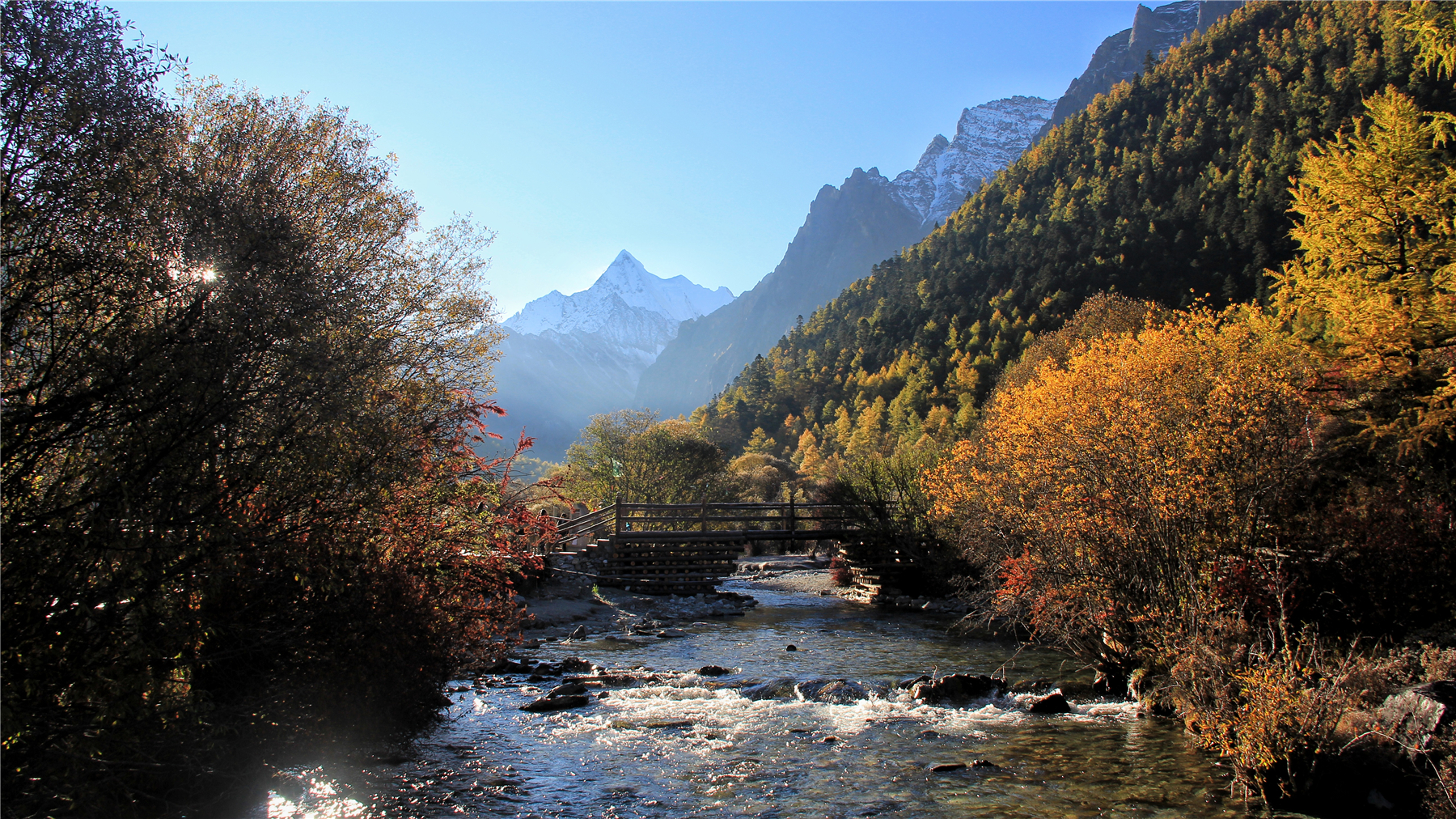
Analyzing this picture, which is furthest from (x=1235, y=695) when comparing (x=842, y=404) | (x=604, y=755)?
(x=842, y=404)

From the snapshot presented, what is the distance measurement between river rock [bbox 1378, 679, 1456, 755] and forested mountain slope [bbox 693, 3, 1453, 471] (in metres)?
50.6

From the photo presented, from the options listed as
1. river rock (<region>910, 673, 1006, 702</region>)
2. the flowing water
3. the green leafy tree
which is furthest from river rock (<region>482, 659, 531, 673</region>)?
the green leafy tree

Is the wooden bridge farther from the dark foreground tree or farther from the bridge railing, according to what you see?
the dark foreground tree

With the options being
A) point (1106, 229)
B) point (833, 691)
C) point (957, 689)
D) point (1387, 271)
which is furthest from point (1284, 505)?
point (1106, 229)

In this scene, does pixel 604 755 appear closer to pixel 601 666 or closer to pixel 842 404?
pixel 601 666

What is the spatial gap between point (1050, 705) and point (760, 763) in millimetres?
5418

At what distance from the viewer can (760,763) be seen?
9641 millimetres

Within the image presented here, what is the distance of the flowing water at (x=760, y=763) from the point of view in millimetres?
8086

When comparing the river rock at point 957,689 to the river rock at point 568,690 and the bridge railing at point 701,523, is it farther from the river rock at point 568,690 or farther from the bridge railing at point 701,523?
the bridge railing at point 701,523

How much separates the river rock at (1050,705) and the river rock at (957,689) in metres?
0.94

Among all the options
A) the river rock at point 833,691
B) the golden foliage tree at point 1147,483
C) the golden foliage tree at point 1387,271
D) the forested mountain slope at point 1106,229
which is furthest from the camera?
the forested mountain slope at point 1106,229

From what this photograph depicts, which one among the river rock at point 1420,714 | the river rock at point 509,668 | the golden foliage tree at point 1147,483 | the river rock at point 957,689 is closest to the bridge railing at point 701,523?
the river rock at point 509,668

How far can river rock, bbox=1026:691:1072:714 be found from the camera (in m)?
12.1

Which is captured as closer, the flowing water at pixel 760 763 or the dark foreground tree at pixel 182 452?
the dark foreground tree at pixel 182 452
